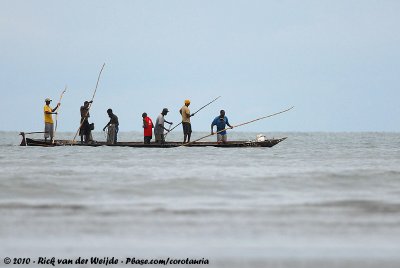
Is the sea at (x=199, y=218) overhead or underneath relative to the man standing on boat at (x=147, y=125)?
underneath

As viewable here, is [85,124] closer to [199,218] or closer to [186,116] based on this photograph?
[186,116]

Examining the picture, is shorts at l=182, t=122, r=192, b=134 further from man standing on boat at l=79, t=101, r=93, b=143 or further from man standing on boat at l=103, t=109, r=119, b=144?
man standing on boat at l=79, t=101, r=93, b=143

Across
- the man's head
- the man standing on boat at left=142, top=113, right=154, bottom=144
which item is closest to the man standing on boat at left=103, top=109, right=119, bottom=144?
the man standing on boat at left=142, top=113, right=154, bottom=144

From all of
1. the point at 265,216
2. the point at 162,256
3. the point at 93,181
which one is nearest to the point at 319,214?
the point at 265,216

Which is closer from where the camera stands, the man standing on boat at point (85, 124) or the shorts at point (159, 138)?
the shorts at point (159, 138)

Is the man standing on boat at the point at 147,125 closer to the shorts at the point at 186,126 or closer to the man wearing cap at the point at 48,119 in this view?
the shorts at the point at 186,126

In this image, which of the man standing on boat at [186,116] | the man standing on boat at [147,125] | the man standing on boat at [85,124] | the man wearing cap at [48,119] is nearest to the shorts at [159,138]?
the man standing on boat at [147,125]

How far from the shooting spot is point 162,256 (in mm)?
6000

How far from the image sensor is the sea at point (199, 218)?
5.98 m

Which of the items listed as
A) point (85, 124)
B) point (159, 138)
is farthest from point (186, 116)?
point (85, 124)

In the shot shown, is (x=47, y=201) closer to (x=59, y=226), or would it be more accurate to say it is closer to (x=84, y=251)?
(x=59, y=226)

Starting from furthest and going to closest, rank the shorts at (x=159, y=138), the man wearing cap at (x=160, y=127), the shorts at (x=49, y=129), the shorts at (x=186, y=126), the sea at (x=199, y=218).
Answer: the shorts at (x=49, y=129) → the shorts at (x=159, y=138) → the shorts at (x=186, y=126) → the man wearing cap at (x=160, y=127) → the sea at (x=199, y=218)

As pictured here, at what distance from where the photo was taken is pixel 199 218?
311 inches

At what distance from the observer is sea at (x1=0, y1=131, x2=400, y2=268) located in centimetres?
598
